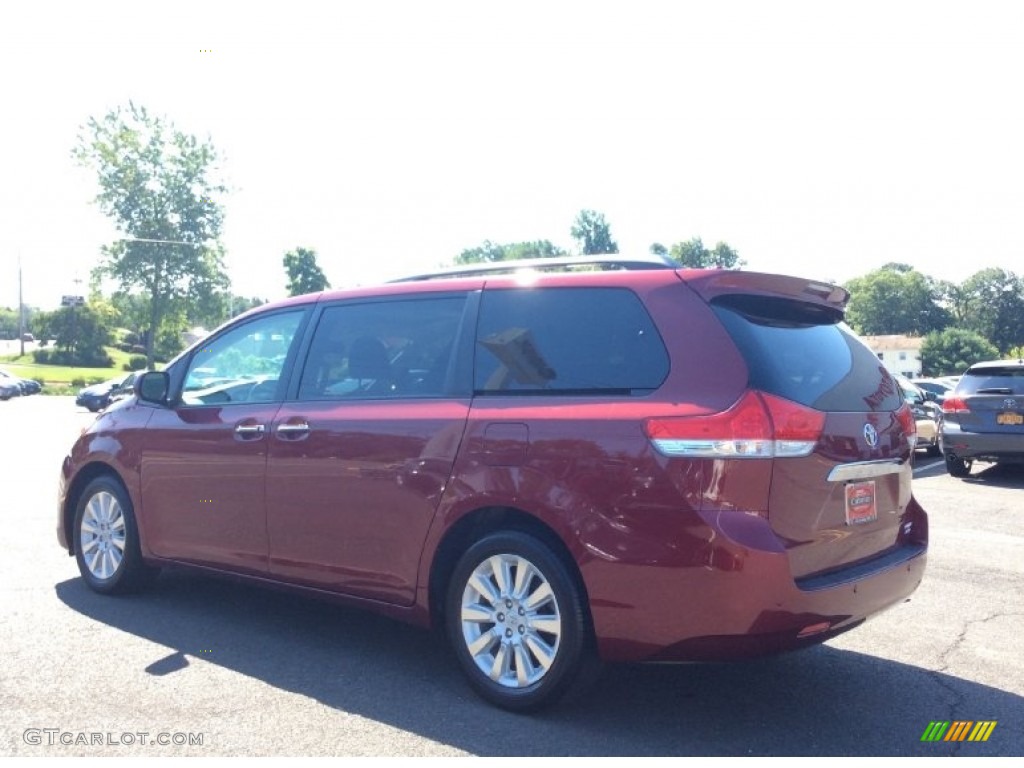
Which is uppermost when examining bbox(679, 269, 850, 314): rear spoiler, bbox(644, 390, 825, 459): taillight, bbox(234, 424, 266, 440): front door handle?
bbox(679, 269, 850, 314): rear spoiler

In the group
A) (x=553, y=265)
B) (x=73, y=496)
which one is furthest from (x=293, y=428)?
(x=73, y=496)

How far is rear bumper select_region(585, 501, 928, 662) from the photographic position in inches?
143

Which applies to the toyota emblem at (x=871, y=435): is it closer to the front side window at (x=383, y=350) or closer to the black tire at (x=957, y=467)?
the front side window at (x=383, y=350)

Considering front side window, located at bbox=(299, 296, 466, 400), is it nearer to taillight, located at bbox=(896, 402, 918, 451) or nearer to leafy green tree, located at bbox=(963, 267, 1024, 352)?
taillight, located at bbox=(896, 402, 918, 451)

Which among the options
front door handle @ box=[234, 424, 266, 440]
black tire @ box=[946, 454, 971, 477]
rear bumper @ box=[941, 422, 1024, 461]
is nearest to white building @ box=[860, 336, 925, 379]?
black tire @ box=[946, 454, 971, 477]

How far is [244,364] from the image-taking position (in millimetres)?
5645

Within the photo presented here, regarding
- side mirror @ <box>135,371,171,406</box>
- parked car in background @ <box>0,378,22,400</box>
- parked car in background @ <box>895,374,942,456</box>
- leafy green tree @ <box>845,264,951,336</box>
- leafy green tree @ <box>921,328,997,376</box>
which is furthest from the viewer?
leafy green tree @ <box>845,264,951,336</box>

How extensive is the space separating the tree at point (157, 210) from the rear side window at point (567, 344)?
50404 millimetres

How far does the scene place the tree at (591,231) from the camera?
8012cm

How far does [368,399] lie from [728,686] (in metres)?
2.22

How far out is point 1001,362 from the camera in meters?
12.8

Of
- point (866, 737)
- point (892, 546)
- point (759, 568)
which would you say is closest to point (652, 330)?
point (759, 568)
